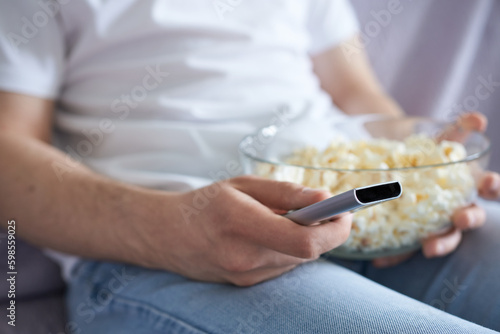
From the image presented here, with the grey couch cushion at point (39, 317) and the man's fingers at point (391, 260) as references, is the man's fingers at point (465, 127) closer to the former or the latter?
the man's fingers at point (391, 260)

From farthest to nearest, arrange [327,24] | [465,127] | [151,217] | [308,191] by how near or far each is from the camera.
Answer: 1. [327,24]
2. [465,127]
3. [151,217]
4. [308,191]

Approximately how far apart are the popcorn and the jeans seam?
174 millimetres

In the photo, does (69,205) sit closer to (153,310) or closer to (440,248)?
(153,310)

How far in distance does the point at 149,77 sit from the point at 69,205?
0.20m

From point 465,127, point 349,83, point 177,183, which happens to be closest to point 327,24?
point 349,83

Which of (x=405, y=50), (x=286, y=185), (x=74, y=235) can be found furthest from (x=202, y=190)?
(x=405, y=50)

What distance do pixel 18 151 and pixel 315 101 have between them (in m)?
0.43

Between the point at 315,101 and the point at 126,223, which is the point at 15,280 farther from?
the point at 315,101

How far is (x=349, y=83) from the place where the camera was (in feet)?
2.89

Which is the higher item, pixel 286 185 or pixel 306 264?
pixel 286 185

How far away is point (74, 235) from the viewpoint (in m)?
0.53

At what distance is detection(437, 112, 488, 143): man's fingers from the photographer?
586 mm

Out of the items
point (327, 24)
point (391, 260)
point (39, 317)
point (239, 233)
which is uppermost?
point (327, 24)

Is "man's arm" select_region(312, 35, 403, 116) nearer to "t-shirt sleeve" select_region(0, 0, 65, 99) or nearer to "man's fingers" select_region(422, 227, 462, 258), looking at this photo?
"man's fingers" select_region(422, 227, 462, 258)
